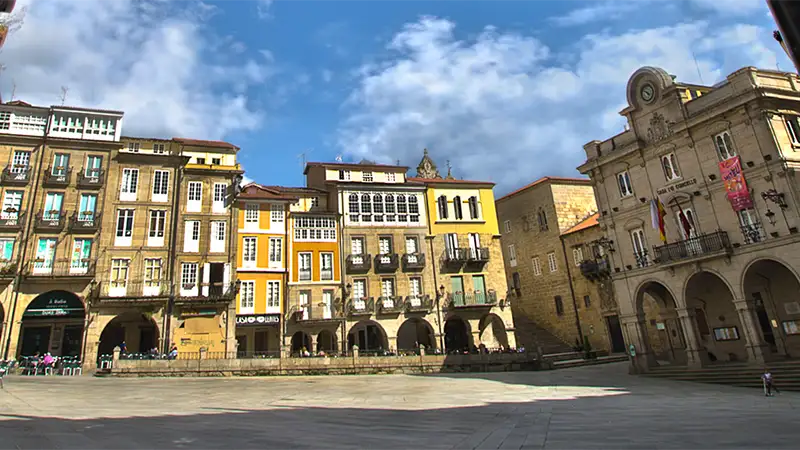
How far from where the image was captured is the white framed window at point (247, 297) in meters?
36.6

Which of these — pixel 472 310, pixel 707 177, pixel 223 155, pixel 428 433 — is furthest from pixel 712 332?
pixel 223 155

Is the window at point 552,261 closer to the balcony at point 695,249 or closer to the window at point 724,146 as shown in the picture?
the balcony at point 695,249

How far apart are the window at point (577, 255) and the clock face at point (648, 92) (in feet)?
57.7

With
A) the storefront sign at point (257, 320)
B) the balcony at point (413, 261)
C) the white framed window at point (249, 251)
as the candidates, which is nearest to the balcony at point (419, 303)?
the balcony at point (413, 261)

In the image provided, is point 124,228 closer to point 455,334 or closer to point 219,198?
point 219,198

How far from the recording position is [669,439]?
1012 centimetres

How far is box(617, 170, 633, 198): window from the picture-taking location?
32.5 metres

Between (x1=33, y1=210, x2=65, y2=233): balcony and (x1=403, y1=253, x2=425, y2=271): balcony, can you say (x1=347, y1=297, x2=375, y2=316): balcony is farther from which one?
(x1=33, y1=210, x2=65, y2=233): balcony

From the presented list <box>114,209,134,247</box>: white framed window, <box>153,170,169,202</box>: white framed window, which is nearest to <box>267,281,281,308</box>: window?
<box>153,170,169,202</box>: white framed window

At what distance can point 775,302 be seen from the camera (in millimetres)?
27047

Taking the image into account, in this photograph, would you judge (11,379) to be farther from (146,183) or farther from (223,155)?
(223,155)

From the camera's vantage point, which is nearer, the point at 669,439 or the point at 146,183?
the point at 669,439

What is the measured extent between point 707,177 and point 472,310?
20887mm

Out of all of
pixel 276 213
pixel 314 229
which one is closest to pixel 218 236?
pixel 276 213
